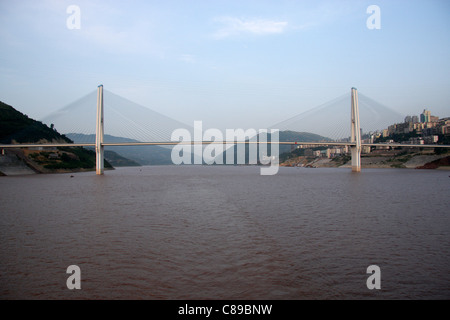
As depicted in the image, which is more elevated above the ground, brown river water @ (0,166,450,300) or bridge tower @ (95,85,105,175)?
bridge tower @ (95,85,105,175)

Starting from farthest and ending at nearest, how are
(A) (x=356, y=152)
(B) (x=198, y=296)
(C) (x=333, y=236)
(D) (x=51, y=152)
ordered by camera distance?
(D) (x=51, y=152) → (A) (x=356, y=152) → (C) (x=333, y=236) → (B) (x=198, y=296)

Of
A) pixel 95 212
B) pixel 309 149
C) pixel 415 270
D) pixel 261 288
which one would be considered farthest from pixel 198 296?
pixel 309 149

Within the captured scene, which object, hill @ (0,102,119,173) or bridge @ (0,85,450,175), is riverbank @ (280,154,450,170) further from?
hill @ (0,102,119,173)

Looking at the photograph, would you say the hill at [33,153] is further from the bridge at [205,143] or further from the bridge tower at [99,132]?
the bridge tower at [99,132]

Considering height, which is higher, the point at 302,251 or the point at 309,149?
the point at 309,149
